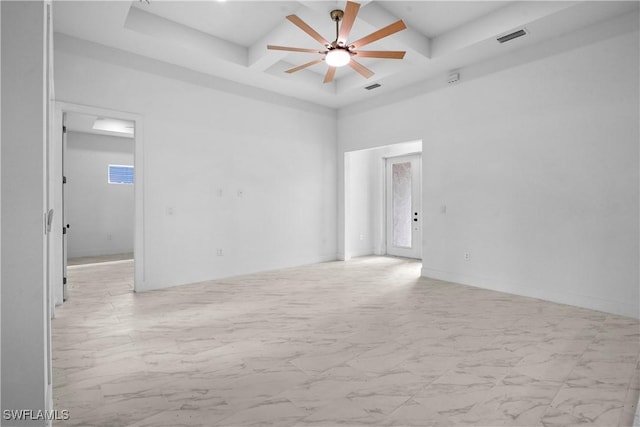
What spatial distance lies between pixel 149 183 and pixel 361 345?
369 centimetres

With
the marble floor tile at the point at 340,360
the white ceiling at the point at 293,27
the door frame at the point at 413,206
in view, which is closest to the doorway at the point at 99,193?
the white ceiling at the point at 293,27

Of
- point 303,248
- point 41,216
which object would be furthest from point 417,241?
point 41,216

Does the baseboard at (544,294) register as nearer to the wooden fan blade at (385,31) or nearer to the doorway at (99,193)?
the wooden fan blade at (385,31)

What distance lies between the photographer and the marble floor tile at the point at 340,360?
2041mm

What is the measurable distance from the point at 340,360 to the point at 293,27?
3.81m

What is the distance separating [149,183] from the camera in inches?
192

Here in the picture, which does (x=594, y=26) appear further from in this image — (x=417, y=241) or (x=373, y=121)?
(x=417, y=241)

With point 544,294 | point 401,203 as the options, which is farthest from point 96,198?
point 544,294

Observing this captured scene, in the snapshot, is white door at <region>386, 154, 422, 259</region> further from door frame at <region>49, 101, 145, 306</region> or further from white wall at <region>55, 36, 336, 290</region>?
door frame at <region>49, 101, 145, 306</region>

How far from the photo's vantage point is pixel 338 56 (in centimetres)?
367

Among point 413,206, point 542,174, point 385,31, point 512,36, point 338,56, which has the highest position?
point 512,36

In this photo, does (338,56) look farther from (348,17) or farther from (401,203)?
(401,203)

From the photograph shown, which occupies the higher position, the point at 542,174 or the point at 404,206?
the point at 542,174

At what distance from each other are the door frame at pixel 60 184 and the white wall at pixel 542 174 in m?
4.30
